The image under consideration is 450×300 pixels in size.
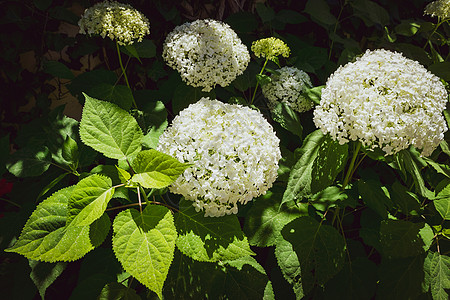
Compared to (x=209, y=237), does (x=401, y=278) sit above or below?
below

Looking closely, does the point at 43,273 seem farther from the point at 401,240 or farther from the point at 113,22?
the point at 401,240

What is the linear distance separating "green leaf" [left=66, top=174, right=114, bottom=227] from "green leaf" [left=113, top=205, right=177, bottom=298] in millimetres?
89

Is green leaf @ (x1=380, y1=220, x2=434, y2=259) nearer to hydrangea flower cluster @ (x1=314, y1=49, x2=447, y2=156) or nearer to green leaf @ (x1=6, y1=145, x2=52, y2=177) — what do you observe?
hydrangea flower cluster @ (x1=314, y1=49, x2=447, y2=156)

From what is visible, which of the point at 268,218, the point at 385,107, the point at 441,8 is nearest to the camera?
the point at 385,107

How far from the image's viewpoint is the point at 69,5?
214cm

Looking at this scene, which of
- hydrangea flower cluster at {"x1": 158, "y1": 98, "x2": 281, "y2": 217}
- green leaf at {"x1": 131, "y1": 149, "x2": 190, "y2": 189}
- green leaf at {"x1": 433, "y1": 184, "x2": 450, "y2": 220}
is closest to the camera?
green leaf at {"x1": 131, "y1": 149, "x2": 190, "y2": 189}

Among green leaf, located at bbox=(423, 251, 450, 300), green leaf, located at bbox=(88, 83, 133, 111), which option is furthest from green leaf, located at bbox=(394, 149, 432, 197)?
green leaf, located at bbox=(88, 83, 133, 111)

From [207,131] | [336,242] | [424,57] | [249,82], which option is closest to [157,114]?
[207,131]

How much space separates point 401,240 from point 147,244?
132cm

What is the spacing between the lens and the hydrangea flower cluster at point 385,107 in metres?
1.29

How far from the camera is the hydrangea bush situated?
1148mm

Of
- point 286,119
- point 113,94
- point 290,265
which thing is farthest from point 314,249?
point 113,94

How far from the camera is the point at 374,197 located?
162 cm

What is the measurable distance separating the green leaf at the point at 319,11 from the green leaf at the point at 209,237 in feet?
7.13
